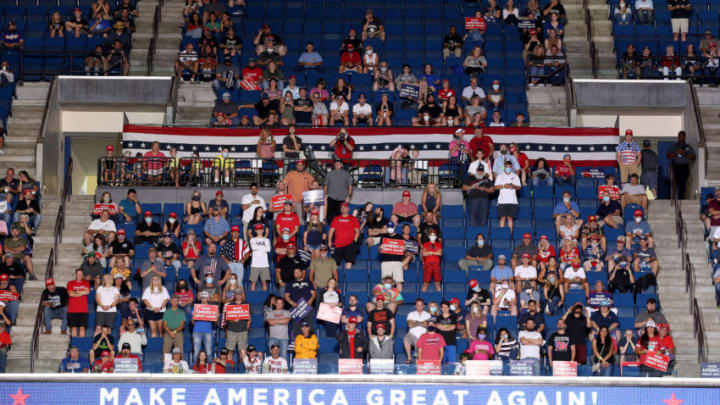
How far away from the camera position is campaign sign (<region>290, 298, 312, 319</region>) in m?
27.8

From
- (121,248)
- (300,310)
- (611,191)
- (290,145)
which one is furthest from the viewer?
(290,145)

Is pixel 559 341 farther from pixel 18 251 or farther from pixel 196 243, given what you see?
pixel 18 251

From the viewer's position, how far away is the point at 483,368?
80.0 feet

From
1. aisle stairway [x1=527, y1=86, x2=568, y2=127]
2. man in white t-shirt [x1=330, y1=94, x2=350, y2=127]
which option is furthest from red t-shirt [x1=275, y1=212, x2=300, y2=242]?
aisle stairway [x1=527, y1=86, x2=568, y2=127]

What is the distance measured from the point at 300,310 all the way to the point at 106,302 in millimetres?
3789

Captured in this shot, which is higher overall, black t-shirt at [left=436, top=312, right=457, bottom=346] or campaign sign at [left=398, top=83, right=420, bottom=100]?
campaign sign at [left=398, top=83, right=420, bottom=100]

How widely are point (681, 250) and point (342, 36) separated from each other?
37.3 feet

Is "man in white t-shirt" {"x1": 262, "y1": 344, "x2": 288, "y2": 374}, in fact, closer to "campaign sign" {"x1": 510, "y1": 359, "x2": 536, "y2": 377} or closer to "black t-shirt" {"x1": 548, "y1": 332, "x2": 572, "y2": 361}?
"campaign sign" {"x1": 510, "y1": 359, "x2": 536, "y2": 377}

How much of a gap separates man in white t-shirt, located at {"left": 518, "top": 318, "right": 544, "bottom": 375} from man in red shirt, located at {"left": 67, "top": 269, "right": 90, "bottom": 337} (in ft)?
27.3

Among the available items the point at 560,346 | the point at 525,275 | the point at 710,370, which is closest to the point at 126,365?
the point at 560,346

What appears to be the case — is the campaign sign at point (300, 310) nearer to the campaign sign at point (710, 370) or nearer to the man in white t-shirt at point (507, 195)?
the man in white t-shirt at point (507, 195)

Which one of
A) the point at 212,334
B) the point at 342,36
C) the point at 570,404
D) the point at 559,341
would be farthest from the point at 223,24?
the point at 570,404

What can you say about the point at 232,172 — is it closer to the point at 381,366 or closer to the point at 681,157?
the point at 381,366

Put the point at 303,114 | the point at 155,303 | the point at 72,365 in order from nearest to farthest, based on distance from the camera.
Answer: the point at 72,365
the point at 155,303
the point at 303,114
